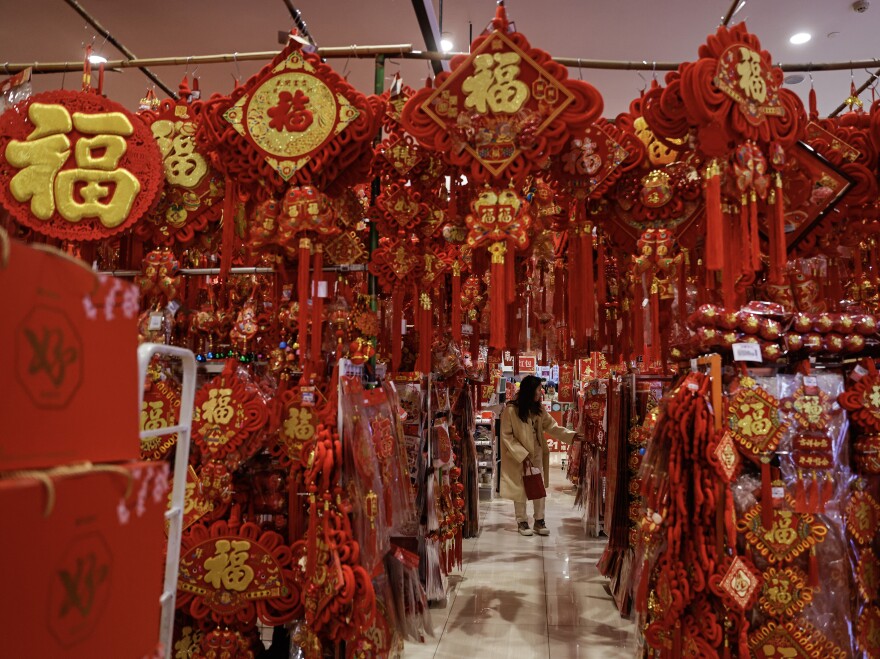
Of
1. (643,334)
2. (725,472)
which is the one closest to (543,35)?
(643,334)

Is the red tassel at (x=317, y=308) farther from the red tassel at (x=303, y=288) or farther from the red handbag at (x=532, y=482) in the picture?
the red handbag at (x=532, y=482)

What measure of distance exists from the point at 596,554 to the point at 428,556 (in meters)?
1.96

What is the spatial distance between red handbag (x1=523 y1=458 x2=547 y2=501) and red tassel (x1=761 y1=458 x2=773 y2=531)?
3.42 meters

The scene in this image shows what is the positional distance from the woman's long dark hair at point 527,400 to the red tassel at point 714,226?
12.3 ft

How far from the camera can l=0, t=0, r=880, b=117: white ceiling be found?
3.96m

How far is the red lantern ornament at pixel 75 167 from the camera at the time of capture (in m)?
2.47

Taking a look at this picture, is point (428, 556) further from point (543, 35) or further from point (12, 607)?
point (543, 35)

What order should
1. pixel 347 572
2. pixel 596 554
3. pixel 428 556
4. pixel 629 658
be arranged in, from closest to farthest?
pixel 347 572
pixel 629 658
pixel 428 556
pixel 596 554

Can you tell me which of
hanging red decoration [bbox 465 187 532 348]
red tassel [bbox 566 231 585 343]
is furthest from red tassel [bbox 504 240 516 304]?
red tassel [bbox 566 231 585 343]

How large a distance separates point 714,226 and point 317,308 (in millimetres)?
1521

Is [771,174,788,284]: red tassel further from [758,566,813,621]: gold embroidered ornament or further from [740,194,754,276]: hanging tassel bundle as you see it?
[758,566,813,621]: gold embroidered ornament

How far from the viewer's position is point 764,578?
2133 mm

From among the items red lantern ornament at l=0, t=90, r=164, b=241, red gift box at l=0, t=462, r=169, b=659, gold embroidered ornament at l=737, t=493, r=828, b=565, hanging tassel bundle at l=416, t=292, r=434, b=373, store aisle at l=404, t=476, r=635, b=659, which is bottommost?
store aisle at l=404, t=476, r=635, b=659

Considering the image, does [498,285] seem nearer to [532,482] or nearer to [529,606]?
[529,606]
